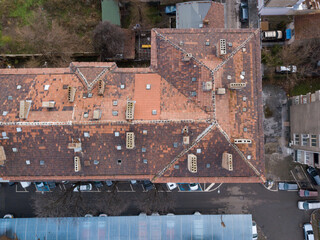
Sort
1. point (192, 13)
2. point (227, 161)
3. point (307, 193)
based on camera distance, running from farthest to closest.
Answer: point (307, 193) → point (192, 13) → point (227, 161)

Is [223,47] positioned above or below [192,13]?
below

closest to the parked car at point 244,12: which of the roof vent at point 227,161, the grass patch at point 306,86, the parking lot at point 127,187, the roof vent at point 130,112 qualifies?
the grass patch at point 306,86

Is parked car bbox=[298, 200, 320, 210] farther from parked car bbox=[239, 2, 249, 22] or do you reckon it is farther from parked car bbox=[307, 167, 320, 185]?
parked car bbox=[239, 2, 249, 22]

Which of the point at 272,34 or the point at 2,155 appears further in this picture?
the point at 272,34

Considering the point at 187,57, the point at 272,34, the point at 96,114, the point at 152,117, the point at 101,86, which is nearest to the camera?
the point at 96,114

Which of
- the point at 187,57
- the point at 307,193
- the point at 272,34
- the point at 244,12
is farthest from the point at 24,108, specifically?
the point at 307,193

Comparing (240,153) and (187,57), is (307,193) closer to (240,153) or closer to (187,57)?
(240,153)

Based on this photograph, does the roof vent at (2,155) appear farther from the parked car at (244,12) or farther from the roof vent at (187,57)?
the parked car at (244,12)

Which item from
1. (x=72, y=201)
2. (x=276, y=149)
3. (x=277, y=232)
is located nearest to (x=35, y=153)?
(x=72, y=201)
